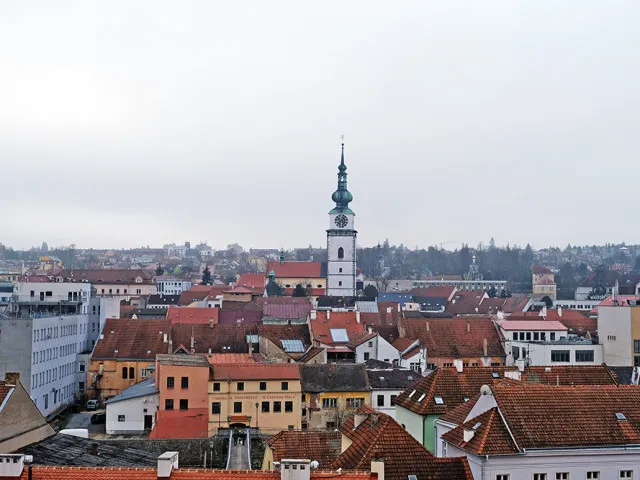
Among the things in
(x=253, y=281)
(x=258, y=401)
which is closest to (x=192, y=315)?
(x=258, y=401)

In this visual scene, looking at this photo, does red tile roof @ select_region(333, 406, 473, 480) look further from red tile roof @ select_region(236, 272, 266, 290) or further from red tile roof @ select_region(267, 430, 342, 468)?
red tile roof @ select_region(236, 272, 266, 290)

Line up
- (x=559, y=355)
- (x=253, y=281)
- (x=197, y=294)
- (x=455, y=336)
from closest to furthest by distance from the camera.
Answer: (x=559, y=355) < (x=455, y=336) < (x=197, y=294) < (x=253, y=281)

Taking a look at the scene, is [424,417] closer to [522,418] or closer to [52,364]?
[522,418]

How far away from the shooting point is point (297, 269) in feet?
589

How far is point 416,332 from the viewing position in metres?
76.3

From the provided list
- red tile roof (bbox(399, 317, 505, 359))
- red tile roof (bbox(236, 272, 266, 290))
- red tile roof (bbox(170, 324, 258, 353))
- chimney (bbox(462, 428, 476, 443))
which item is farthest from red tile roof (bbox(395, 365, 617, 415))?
red tile roof (bbox(236, 272, 266, 290))

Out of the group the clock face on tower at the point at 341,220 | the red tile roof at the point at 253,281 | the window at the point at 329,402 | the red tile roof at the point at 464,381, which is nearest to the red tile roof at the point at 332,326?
the window at the point at 329,402

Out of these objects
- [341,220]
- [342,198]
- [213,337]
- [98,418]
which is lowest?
[98,418]

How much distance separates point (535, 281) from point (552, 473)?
173 m

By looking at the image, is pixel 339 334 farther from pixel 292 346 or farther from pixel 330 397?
pixel 330 397

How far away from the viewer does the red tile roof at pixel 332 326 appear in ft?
248

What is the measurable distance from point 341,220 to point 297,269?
34102 mm

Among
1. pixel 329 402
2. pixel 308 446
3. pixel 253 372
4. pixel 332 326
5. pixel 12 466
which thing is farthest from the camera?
pixel 332 326

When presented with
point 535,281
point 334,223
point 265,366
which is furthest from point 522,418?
point 535,281
